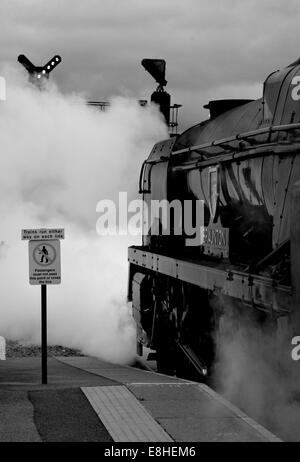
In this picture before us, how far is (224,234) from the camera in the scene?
38.4 ft

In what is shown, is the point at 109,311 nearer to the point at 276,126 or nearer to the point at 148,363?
the point at 148,363

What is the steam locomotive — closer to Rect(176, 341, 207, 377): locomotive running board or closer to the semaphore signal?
Rect(176, 341, 207, 377): locomotive running board

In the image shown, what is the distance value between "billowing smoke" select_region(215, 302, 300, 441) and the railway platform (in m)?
0.57

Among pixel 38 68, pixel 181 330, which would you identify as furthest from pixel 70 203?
pixel 181 330

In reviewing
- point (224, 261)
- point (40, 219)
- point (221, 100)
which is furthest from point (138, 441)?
point (40, 219)

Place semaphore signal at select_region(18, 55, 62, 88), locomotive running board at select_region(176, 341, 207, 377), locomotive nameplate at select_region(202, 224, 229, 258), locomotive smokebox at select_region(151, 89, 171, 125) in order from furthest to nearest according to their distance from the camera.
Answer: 1. semaphore signal at select_region(18, 55, 62, 88)
2. locomotive smokebox at select_region(151, 89, 171, 125)
3. locomotive running board at select_region(176, 341, 207, 377)
4. locomotive nameplate at select_region(202, 224, 229, 258)

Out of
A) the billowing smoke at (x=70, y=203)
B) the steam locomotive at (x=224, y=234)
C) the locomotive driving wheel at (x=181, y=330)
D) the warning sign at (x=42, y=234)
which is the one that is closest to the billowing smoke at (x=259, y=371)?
the steam locomotive at (x=224, y=234)

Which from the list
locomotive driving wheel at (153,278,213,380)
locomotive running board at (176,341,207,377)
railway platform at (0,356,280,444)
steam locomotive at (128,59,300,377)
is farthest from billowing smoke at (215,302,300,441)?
locomotive driving wheel at (153,278,213,380)

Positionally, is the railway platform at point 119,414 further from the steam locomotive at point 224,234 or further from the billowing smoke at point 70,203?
the billowing smoke at point 70,203

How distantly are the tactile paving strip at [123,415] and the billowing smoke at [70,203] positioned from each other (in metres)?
8.13

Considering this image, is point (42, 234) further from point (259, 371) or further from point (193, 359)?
point (259, 371)

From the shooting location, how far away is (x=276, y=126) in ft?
30.6

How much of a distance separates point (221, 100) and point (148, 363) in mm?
6002

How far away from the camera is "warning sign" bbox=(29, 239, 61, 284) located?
12.1 m
